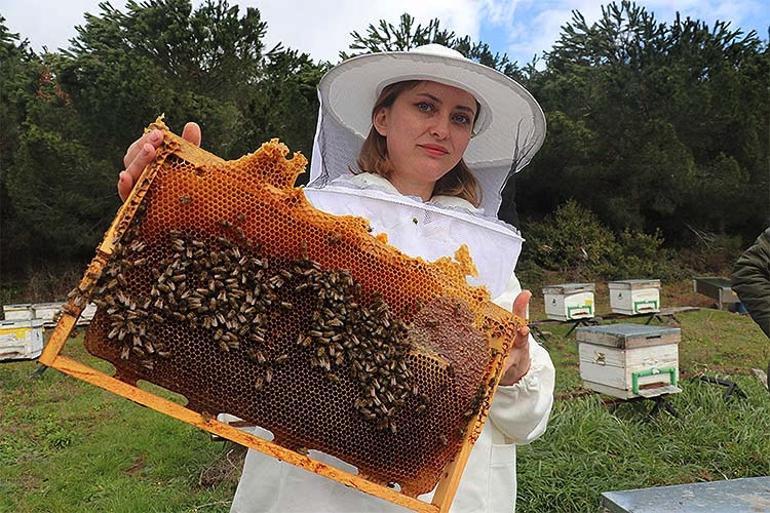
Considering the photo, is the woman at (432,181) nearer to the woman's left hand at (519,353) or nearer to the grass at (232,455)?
the woman's left hand at (519,353)

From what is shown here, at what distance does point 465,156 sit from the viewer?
2.08 meters

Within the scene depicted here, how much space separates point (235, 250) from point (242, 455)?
15.5 feet

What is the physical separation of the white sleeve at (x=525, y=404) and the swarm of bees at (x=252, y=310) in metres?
0.34

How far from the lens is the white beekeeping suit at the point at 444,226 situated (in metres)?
1.53

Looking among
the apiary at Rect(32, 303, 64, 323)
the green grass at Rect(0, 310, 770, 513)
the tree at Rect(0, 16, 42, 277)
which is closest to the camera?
the green grass at Rect(0, 310, 770, 513)

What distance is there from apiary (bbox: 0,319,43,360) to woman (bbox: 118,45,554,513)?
27.1 feet


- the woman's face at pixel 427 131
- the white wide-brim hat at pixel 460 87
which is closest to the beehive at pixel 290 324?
the woman's face at pixel 427 131

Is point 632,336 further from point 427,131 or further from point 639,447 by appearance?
point 427,131

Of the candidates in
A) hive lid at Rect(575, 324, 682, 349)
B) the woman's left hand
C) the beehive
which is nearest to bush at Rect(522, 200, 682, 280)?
hive lid at Rect(575, 324, 682, 349)

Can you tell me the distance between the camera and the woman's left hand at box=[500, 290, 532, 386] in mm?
1432

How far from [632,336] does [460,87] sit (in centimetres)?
455

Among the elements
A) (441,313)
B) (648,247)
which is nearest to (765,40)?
(648,247)

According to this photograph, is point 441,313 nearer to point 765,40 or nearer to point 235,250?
point 235,250

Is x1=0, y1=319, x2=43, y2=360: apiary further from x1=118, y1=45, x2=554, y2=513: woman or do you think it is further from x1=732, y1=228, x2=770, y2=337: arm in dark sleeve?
x1=732, y1=228, x2=770, y2=337: arm in dark sleeve
